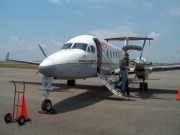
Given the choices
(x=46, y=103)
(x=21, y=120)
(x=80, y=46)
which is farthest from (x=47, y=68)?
(x=80, y=46)

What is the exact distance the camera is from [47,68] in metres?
7.95

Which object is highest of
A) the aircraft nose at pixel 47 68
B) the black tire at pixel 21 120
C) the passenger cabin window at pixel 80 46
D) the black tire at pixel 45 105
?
the passenger cabin window at pixel 80 46

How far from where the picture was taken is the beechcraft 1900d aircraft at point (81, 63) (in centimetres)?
817

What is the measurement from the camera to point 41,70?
311 inches

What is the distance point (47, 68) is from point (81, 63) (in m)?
2.66

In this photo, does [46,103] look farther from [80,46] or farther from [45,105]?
[80,46]

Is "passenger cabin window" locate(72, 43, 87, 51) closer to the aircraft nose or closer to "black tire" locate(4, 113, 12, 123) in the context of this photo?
the aircraft nose

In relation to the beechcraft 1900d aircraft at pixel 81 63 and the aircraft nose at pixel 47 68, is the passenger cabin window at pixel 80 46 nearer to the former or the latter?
the beechcraft 1900d aircraft at pixel 81 63

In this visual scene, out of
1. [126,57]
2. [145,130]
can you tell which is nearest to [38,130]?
[145,130]

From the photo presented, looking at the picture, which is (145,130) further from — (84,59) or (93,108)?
(84,59)

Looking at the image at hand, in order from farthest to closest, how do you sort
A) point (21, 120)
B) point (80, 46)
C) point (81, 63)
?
point (80, 46)
point (81, 63)
point (21, 120)

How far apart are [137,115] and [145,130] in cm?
172

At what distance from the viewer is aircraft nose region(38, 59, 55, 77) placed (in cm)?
790

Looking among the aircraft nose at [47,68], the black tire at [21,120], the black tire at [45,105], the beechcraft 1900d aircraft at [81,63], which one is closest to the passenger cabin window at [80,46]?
the beechcraft 1900d aircraft at [81,63]
